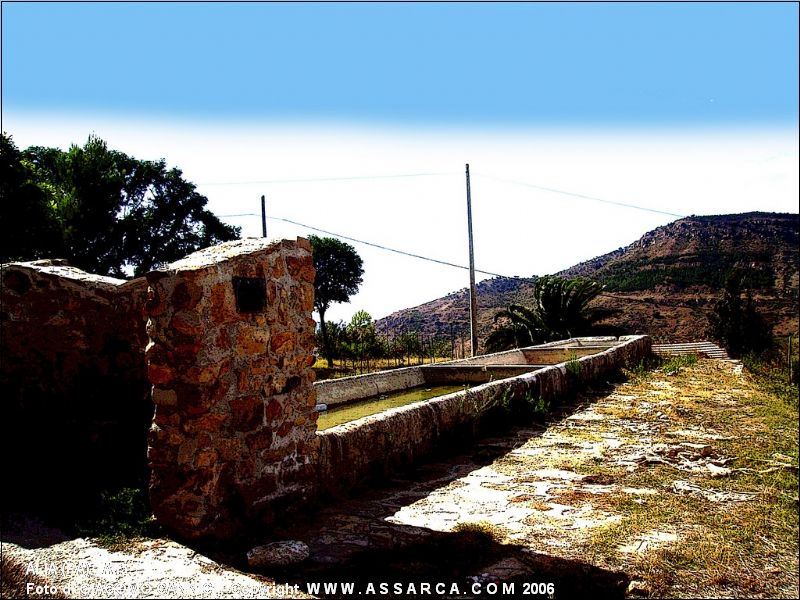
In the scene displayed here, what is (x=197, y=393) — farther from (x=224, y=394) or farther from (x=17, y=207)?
(x=17, y=207)

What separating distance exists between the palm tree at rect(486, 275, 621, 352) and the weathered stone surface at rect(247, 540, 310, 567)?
1602 centimetres

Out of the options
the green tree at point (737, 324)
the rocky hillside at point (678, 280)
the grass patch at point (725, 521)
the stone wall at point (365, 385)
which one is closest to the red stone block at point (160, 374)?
the grass patch at point (725, 521)

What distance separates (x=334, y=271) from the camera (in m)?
27.7

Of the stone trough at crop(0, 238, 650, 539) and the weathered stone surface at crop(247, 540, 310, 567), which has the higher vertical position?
the stone trough at crop(0, 238, 650, 539)

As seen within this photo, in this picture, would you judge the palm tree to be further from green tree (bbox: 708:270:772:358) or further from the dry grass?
the dry grass

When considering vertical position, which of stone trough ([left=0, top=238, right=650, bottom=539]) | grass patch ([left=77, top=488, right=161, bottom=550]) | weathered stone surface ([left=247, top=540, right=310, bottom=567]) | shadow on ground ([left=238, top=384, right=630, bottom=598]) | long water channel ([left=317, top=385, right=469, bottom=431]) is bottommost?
shadow on ground ([left=238, top=384, right=630, bottom=598])

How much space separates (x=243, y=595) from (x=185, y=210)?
17275 millimetres

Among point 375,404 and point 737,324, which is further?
point 737,324

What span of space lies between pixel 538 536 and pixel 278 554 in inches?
48.7

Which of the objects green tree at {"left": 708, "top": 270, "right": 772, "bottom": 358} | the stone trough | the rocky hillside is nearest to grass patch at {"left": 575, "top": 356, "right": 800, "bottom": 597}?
the stone trough

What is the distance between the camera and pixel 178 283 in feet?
10.8

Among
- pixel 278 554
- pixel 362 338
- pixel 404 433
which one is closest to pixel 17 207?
pixel 404 433

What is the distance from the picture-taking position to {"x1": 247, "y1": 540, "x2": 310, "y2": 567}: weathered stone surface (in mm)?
2963

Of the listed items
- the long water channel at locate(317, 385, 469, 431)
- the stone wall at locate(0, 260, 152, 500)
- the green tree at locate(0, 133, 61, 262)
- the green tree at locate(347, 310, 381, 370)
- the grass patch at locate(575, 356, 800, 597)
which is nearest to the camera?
the grass patch at locate(575, 356, 800, 597)
